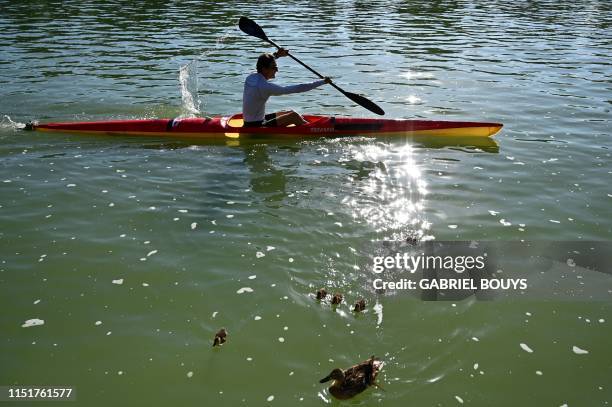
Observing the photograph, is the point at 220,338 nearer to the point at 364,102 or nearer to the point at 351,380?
the point at 351,380

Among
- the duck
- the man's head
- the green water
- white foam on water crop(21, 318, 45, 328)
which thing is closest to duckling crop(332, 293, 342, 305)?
the green water

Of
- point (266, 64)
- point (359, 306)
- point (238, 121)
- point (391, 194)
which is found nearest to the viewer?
point (359, 306)

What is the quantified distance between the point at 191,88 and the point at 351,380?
14276 mm

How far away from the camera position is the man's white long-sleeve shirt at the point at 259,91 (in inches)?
471

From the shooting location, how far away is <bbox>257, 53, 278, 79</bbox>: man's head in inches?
464

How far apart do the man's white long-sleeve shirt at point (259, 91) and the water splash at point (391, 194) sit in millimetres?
1871

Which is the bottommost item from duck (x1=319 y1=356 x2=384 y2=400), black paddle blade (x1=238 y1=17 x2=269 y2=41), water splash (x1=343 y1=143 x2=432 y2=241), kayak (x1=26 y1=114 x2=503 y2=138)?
duck (x1=319 y1=356 x2=384 y2=400)

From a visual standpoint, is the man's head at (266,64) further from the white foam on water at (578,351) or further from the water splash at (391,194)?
the white foam on water at (578,351)

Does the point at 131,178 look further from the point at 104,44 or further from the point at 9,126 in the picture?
the point at 104,44

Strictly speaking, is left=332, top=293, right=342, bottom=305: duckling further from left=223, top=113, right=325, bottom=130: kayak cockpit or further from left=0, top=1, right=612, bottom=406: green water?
left=223, top=113, right=325, bottom=130: kayak cockpit

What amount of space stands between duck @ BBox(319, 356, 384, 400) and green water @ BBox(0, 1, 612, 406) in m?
0.14

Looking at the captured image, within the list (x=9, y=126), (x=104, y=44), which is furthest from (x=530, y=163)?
(x=104, y=44)

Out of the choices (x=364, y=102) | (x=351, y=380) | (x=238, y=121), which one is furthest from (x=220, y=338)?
(x=364, y=102)

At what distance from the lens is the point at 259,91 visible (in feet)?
40.0
